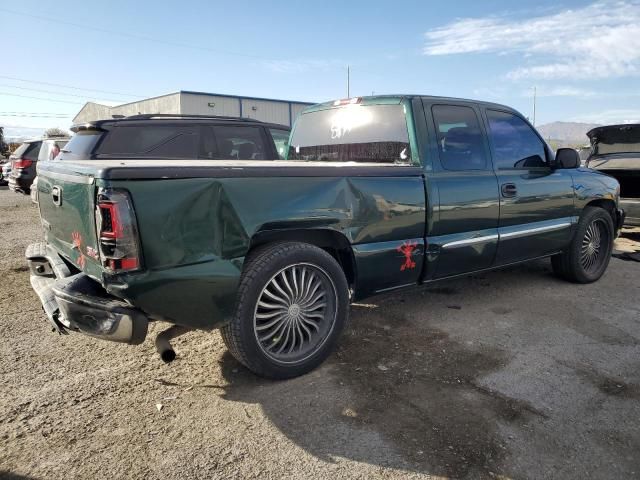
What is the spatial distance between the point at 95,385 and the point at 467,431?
7.29 ft

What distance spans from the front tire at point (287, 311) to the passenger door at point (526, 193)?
1869 mm

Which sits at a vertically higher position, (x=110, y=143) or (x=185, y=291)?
(x=110, y=143)

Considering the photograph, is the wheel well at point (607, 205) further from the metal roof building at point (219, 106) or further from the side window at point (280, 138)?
the metal roof building at point (219, 106)

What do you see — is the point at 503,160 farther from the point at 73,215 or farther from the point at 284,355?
the point at 73,215

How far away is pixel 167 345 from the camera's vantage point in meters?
2.76

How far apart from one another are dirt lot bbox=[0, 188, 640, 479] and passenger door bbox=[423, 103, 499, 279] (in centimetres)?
60

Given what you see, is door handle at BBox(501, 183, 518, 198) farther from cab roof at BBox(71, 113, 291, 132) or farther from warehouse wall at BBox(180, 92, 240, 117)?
warehouse wall at BBox(180, 92, 240, 117)

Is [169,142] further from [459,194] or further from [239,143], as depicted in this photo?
[459,194]

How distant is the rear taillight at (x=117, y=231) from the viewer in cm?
235

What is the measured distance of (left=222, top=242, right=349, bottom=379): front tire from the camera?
9.30ft

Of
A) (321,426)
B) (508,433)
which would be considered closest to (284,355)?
(321,426)

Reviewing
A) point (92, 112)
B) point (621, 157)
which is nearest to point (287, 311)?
point (621, 157)

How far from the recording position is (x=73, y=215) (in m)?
2.75

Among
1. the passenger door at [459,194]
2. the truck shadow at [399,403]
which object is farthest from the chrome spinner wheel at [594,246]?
the truck shadow at [399,403]
